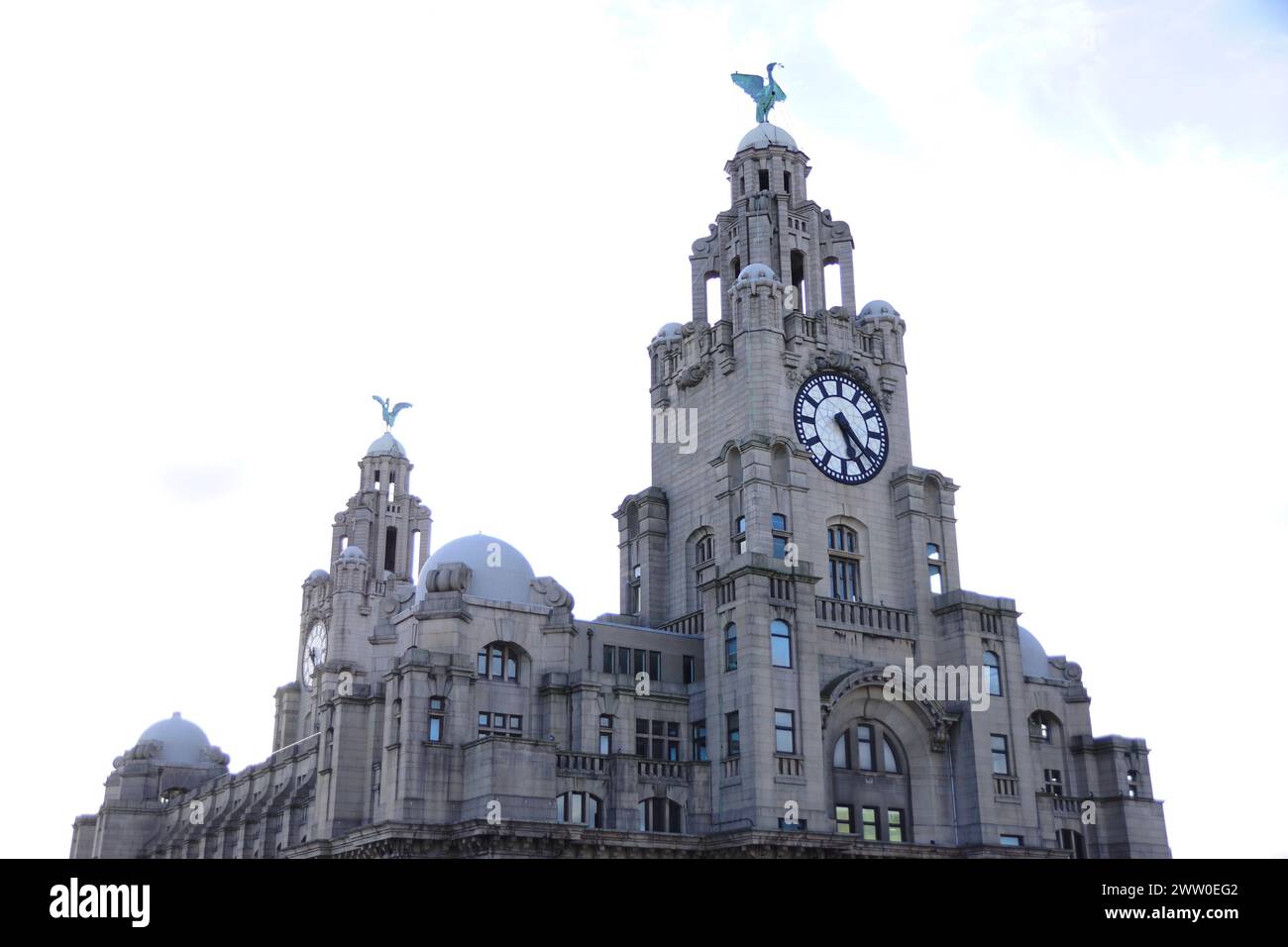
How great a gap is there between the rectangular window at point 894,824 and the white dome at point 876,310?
94.0 ft

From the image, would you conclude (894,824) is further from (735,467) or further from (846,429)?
(846,429)

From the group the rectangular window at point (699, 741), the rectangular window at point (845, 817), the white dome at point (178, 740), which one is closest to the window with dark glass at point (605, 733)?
the rectangular window at point (699, 741)

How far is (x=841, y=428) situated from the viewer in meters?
73.6

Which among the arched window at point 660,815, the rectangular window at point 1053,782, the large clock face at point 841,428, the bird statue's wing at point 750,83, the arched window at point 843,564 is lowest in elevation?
the arched window at point 660,815

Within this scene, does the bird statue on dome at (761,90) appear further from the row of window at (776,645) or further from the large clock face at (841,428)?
the row of window at (776,645)

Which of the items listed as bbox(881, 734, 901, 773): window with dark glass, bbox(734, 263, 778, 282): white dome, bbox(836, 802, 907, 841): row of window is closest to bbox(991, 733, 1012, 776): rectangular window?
bbox(881, 734, 901, 773): window with dark glass

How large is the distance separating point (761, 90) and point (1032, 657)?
39894mm

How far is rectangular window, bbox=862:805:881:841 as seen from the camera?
65438 millimetres

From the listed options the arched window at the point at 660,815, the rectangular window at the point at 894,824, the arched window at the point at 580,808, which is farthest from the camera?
the rectangular window at the point at 894,824

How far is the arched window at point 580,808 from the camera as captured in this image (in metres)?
59.5

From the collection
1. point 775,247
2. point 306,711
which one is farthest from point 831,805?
point 306,711

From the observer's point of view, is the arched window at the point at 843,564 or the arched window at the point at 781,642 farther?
the arched window at the point at 843,564
